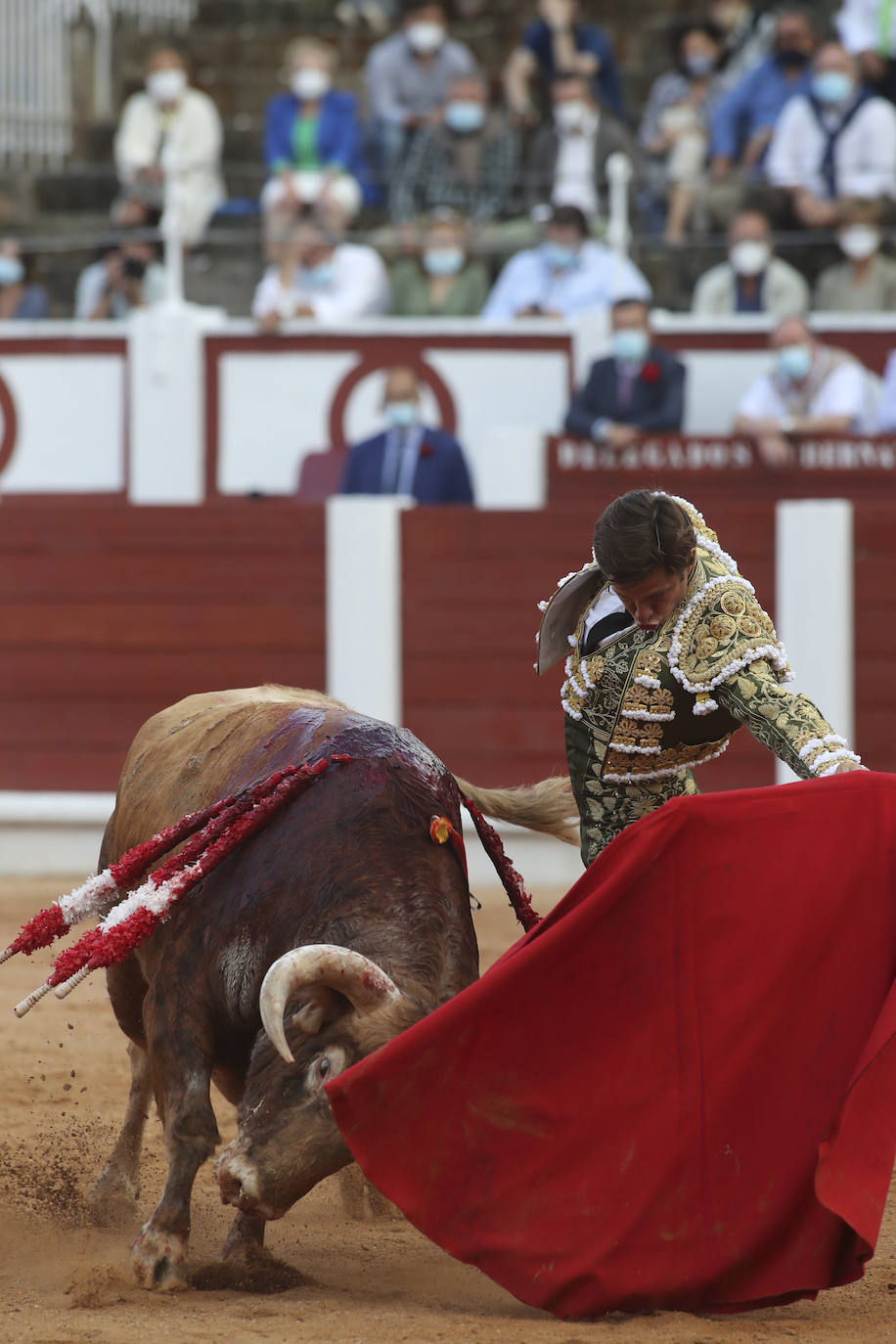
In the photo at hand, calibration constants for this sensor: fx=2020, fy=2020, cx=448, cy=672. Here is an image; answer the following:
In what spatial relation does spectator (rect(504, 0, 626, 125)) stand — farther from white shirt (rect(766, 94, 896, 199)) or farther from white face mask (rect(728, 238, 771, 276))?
white face mask (rect(728, 238, 771, 276))

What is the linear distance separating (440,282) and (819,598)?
2658 mm

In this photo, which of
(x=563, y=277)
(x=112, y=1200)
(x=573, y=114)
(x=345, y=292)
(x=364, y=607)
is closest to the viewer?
(x=112, y=1200)

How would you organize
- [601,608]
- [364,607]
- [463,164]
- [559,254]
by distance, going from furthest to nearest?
[463,164]
[559,254]
[364,607]
[601,608]

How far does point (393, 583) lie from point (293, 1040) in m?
5.02

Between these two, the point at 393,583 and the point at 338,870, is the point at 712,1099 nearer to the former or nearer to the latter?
the point at 338,870

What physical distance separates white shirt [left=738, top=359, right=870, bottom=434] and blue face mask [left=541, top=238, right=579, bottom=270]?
1.16m

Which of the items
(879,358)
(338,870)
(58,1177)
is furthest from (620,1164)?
(879,358)

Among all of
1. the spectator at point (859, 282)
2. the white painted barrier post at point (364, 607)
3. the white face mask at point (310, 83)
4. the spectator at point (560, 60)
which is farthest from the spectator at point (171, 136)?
the spectator at point (859, 282)

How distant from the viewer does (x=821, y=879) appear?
9.63 feet

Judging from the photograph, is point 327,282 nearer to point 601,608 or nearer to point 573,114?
point 573,114

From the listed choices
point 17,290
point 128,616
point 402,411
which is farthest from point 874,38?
point 128,616

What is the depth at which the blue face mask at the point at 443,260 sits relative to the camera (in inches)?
362

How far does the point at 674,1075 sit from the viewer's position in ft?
9.55

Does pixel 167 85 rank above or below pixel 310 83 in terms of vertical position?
above
